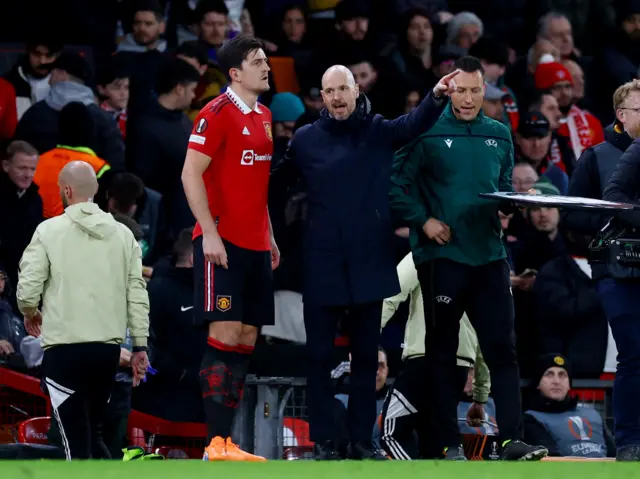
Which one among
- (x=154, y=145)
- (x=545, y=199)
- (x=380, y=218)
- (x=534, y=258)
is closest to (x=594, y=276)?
(x=545, y=199)

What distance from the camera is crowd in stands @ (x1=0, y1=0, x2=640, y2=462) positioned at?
11320 mm

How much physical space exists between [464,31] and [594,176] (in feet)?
22.2

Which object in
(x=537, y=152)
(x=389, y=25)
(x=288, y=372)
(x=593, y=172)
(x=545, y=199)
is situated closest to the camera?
(x=545, y=199)

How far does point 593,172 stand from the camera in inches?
357

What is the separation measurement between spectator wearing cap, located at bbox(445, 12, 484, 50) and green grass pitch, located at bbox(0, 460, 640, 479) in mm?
8447

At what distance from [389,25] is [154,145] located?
412cm

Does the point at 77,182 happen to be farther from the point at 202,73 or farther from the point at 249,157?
the point at 202,73

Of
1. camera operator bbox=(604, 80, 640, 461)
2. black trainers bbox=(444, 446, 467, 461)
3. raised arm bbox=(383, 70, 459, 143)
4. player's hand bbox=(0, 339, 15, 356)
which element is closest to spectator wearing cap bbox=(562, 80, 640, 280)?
camera operator bbox=(604, 80, 640, 461)

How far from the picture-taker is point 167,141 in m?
12.6

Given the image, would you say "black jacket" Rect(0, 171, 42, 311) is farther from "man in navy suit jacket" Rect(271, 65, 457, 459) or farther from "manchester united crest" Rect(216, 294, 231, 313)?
"manchester united crest" Rect(216, 294, 231, 313)

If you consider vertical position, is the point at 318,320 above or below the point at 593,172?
below

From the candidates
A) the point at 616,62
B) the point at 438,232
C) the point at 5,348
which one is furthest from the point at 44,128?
the point at 616,62

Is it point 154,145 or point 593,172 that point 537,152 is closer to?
point 154,145

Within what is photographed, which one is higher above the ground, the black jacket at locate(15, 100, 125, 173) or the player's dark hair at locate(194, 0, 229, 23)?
the player's dark hair at locate(194, 0, 229, 23)
